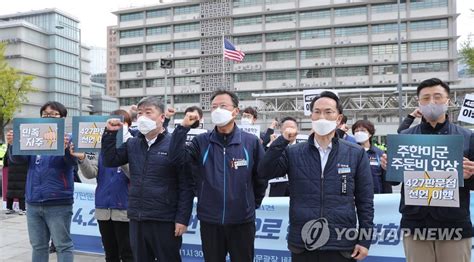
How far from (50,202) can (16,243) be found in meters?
2.81

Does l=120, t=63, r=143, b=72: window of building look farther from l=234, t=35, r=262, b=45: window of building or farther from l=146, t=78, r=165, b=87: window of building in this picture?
l=234, t=35, r=262, b=45: window of building

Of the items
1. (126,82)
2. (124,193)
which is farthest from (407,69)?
(124,193)

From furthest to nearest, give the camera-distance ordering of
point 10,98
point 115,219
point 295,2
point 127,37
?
point 127,37 < point 295,2 < point 10,98 < point 115,219

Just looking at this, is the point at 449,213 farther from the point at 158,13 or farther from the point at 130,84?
the point at 130,84

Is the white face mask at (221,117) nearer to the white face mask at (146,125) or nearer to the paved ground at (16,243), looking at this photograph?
the white face mask at (146,125)

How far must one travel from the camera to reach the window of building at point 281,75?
196ft

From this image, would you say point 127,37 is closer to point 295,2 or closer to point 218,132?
point 295,2

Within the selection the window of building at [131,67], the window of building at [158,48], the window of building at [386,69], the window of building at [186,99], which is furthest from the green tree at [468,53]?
the window of building at [131,67]

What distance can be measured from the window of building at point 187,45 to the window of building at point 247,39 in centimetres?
611

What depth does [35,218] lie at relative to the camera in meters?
4.50

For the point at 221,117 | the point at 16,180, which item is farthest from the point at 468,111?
the point at 16,180

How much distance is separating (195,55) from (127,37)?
41.8 feet

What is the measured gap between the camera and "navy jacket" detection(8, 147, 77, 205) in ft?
14.4

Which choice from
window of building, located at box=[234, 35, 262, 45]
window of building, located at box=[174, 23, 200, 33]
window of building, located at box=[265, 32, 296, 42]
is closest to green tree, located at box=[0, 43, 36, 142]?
window of building, located at box=[174, 23, 200, 33]
